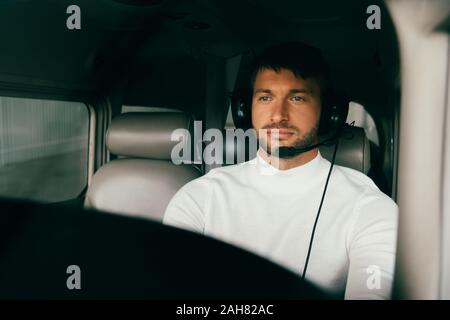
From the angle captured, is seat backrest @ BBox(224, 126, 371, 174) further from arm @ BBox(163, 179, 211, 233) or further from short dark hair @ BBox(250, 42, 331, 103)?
arm @ BBox(163, 179, 211, 233)

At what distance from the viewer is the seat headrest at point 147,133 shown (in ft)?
5.94

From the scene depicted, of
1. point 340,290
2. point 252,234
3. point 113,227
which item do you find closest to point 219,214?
point 252,234

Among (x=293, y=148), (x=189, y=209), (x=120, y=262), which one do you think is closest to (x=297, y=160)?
(x=293, y=148)

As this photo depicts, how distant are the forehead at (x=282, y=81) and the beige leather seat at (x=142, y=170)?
1.79 ft

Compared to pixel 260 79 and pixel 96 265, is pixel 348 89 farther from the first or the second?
pixel 96 265

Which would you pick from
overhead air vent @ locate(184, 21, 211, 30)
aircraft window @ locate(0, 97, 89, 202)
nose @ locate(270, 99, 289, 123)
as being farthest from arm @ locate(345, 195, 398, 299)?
aircraft window @ locate(0, 97, 89, 202)


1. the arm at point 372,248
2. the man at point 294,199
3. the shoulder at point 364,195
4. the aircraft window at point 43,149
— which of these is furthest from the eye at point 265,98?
the aircraft window at point 43,149

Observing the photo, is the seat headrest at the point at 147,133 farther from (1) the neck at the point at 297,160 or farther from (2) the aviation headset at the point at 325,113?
(1) the neck at the point at 297,160

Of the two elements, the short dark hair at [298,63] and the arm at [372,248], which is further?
the short dark hair at [298,63]

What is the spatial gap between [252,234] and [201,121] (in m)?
0.91

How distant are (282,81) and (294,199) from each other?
1.32 feet

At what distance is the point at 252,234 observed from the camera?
1169mm

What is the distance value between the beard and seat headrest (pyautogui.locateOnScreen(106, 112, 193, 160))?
0.60 meters

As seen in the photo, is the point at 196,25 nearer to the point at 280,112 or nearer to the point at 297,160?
the point at 280,112
